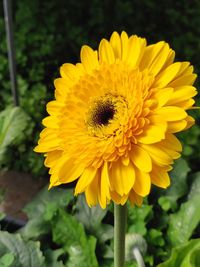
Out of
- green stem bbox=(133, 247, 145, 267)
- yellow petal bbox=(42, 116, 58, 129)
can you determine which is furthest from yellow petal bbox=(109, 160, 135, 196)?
green stem bbox=(133, 247, 145, 267)

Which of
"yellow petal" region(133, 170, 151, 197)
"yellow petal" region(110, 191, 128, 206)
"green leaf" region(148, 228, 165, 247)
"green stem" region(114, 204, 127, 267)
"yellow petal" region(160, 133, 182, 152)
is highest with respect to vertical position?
"yellow petal" region(160, 133, 182, 152)

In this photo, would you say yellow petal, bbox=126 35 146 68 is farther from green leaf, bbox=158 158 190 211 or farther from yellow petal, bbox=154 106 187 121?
green leaf, bbox=158 158 190 211

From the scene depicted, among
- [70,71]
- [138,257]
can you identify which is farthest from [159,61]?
[138,257]

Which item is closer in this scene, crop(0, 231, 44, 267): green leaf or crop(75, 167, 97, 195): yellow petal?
crop(75, 167, 97, 195): yellow petal

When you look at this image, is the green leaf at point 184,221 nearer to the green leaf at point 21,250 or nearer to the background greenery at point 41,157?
the background greenery at point 41,157

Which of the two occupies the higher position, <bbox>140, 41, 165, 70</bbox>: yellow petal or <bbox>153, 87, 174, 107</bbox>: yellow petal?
<bbox>140, 41, 165, 70</bbox>: yellow petal

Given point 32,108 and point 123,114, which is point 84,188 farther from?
point 32,108

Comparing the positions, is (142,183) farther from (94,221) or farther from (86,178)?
(94,221)
